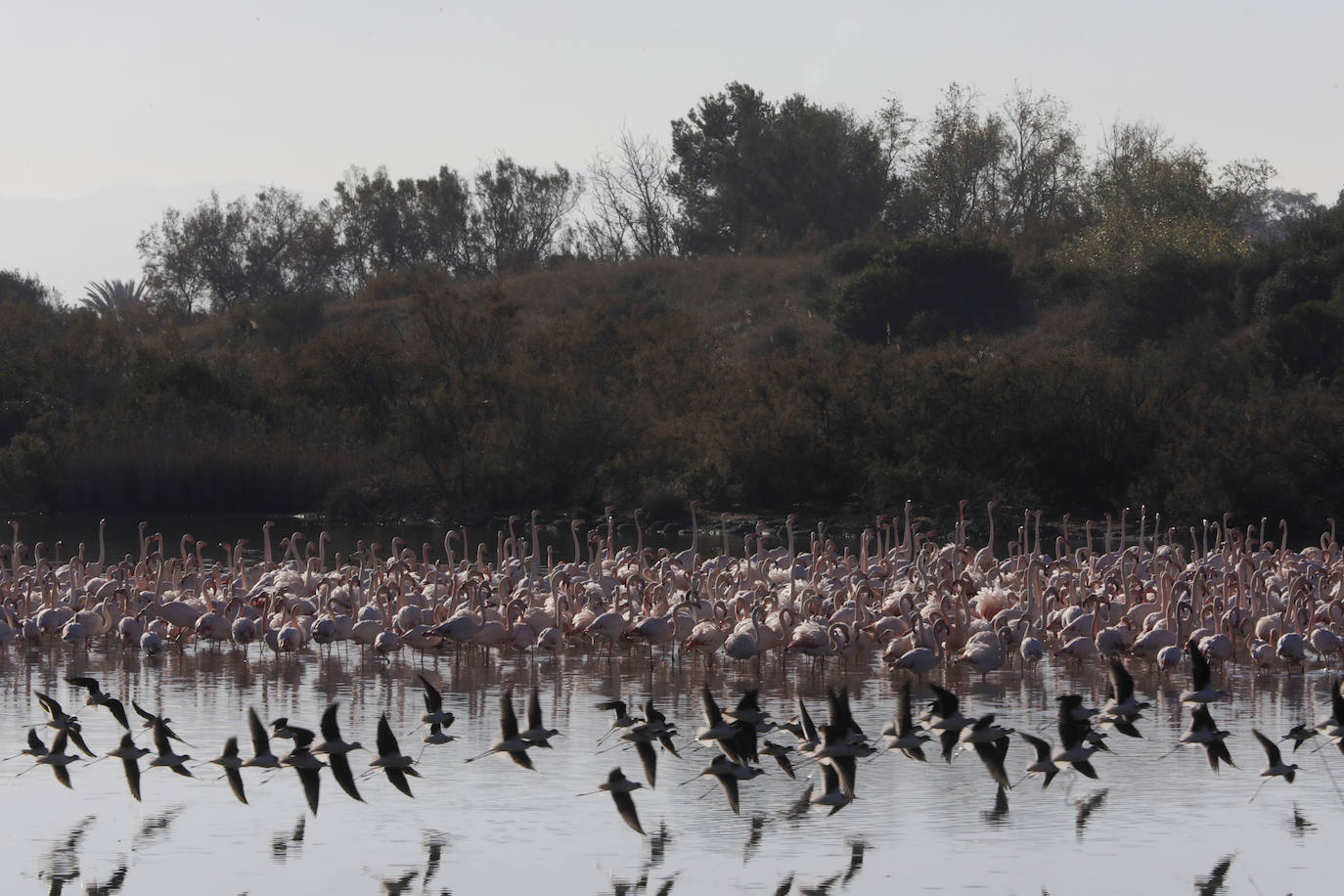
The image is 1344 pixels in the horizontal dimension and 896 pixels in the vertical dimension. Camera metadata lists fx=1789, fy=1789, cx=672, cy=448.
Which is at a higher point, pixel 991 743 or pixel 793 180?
pixel 793 180

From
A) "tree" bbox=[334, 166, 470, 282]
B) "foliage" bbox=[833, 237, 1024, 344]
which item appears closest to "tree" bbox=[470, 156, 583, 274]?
"tree" bbox=[334, 166, 470, 282]

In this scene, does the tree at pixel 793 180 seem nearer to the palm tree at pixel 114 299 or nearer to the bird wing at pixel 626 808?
the palm tree at pixel 114 299

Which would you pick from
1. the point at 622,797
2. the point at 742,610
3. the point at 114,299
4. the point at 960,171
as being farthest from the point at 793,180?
the point at 622,797

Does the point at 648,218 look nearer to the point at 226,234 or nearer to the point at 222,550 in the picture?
the point at 226,234

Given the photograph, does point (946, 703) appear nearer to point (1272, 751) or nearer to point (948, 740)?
point (948, 740)

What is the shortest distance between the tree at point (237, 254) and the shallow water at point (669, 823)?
65.0 meters

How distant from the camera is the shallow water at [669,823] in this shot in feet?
30.1

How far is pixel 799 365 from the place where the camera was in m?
38.5

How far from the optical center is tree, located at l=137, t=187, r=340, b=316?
76.5 meters

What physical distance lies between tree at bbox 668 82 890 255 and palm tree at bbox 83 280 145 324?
81.1 feet

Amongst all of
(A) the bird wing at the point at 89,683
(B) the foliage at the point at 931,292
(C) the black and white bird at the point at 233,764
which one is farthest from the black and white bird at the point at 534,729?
(B) the foliage at the point at 931,292

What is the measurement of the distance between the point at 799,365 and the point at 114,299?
69.3 metres

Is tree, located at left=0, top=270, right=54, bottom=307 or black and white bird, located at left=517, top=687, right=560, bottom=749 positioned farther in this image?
tree, located at left=0, top=270, right=54, bottom=307

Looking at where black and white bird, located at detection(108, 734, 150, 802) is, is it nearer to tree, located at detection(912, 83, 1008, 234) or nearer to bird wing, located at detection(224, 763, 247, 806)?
bird wing, located at detection(224, 763, 247, 806)
